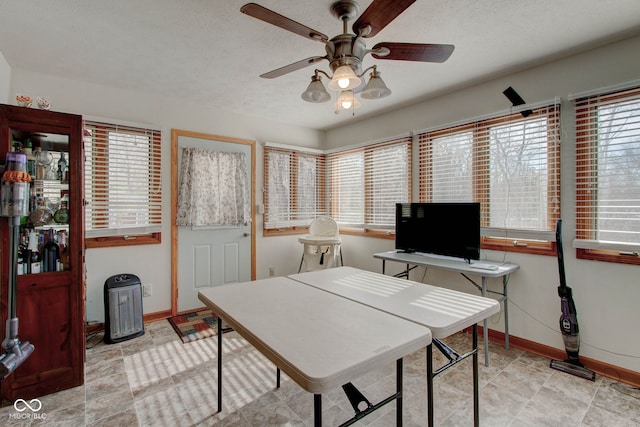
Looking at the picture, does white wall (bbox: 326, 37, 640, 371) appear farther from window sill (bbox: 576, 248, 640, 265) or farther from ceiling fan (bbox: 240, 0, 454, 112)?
ceiling fan (bbox: 240, 0, 454, 112)

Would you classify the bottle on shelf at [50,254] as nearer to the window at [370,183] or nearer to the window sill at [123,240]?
the window sill at [123,240]

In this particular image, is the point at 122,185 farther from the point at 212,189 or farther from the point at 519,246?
the point at 519,246

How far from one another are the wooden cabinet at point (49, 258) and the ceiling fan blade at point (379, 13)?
6.87 ft

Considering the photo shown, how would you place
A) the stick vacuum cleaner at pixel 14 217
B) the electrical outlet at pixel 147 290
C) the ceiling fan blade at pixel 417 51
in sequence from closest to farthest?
the ceiling fan blade at pixel 417 51
the stick vacuum cleaner at pixel 14 217
the electrical outlet at pixel 147 290

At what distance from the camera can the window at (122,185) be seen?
3.03 m

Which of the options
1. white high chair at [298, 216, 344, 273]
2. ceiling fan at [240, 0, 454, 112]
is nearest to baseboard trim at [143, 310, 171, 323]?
white high chair at [298, 216, 344, 273]

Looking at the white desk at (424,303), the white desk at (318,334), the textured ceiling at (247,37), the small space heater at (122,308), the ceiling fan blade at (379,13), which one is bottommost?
the small space heater at (122,308)

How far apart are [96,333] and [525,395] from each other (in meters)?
3.79

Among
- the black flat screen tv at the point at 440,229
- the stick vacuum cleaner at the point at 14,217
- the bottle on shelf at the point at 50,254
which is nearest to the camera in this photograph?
the stick vacuum cleaner at the point at 14,217

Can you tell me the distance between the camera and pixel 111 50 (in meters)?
2.39

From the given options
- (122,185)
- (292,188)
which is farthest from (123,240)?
(292,188)

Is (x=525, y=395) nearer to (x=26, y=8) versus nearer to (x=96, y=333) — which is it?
(x=96, y=333)

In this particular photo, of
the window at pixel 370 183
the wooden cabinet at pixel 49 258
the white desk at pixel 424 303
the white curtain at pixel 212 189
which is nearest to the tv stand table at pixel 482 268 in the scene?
the white desk at pixel 424 303

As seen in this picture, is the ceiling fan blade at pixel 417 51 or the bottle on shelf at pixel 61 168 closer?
the ceiling fan blade at pixel 417 51
